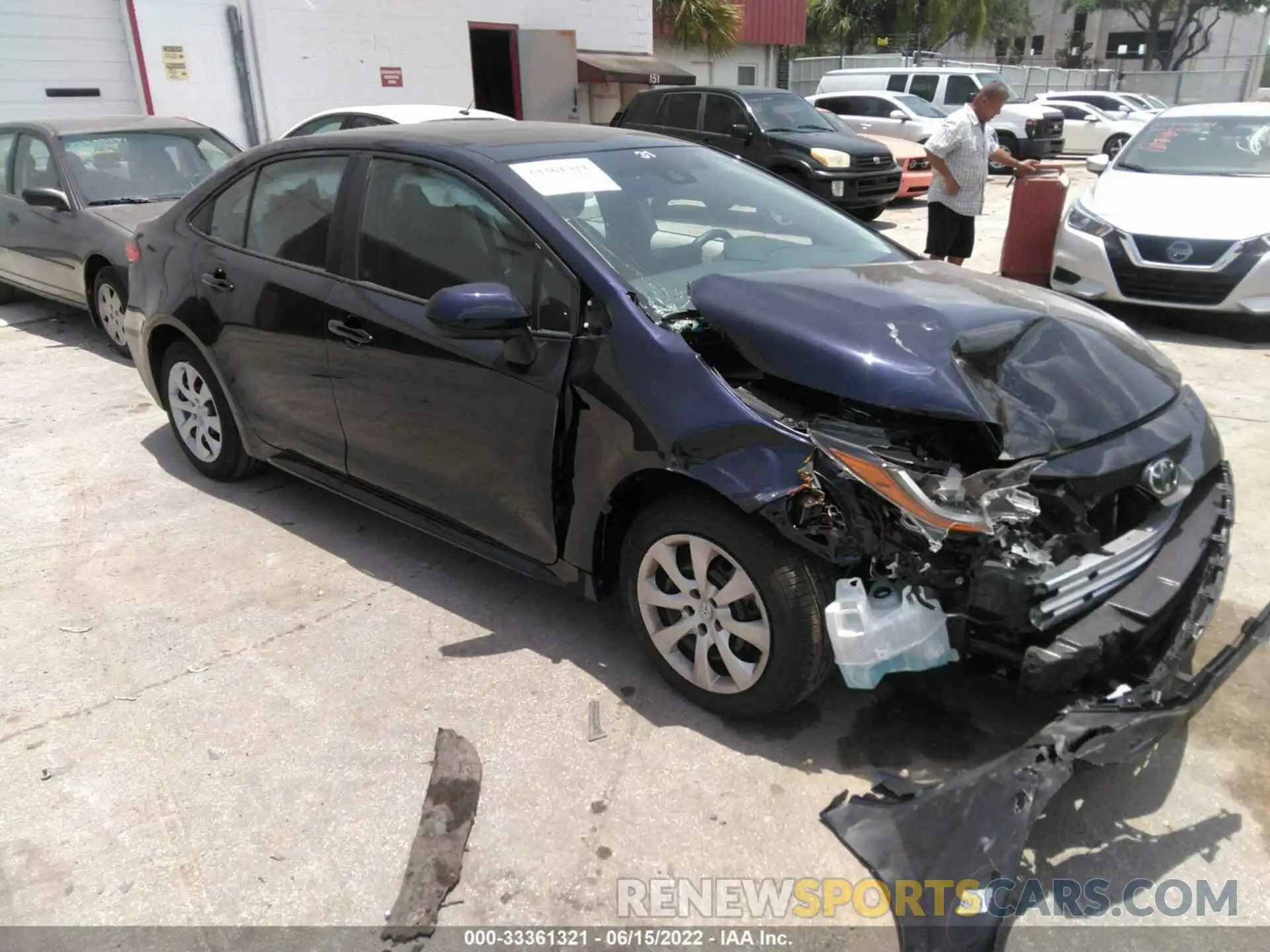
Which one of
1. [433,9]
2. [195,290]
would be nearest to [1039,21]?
[433,9]

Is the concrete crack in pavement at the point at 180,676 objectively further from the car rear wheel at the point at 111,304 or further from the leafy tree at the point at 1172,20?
the leafy tree at the point at 1172,20

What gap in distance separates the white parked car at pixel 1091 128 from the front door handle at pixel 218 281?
21664mm

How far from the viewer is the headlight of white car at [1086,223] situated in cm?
700

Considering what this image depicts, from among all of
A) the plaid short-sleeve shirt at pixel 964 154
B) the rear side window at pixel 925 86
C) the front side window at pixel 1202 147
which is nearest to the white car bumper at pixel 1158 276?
the plaid short-sleeve shirt at pixel 964 154

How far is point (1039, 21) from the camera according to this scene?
2340 inches

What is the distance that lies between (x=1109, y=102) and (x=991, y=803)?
25.7 metres

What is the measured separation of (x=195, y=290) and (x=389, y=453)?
1.48 metres

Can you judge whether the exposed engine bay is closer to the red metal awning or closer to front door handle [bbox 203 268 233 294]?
front door handle [bbox 203 268 233 294]


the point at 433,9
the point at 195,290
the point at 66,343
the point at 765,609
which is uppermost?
the point at 433,9

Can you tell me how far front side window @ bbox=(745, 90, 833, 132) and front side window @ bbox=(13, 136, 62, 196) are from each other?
779 cm

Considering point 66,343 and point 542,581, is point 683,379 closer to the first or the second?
point 542,581

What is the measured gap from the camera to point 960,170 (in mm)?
6750

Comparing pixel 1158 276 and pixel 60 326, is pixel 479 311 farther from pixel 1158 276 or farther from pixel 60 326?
pixel 60 326

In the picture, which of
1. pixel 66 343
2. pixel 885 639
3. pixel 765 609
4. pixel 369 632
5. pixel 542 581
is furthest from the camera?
pixel 66 343
